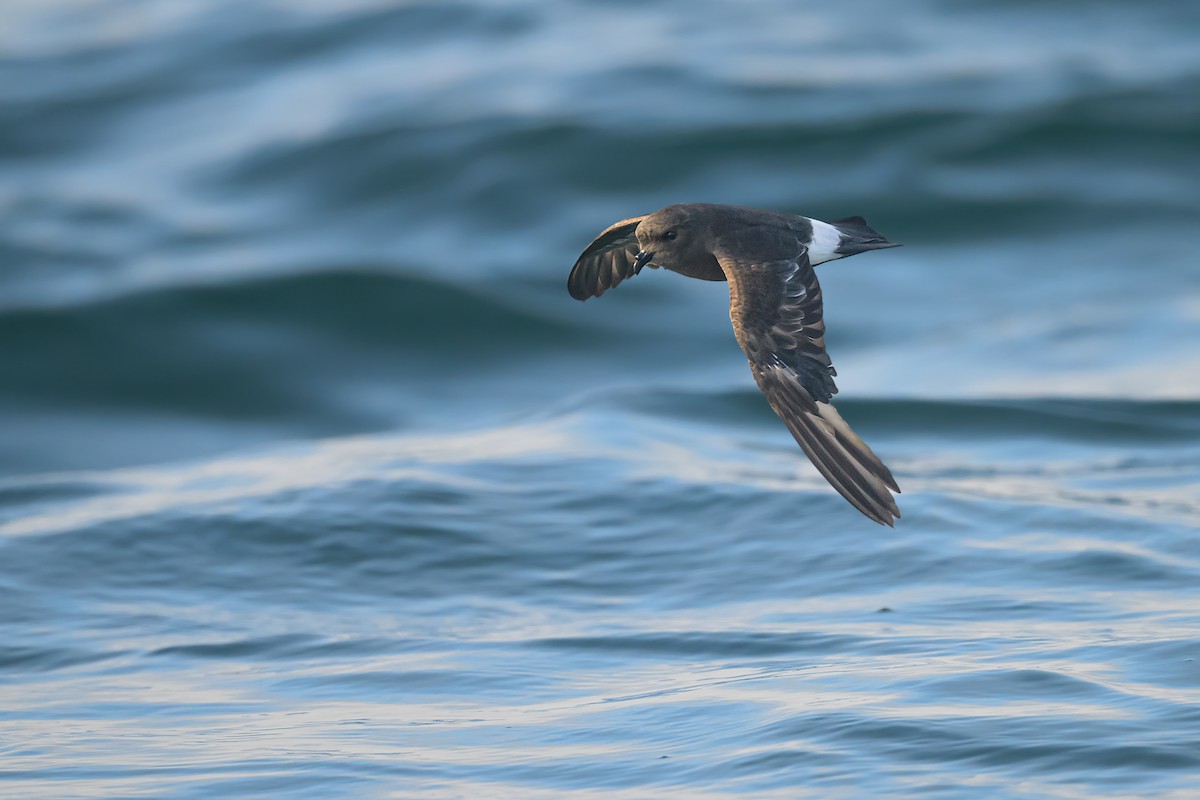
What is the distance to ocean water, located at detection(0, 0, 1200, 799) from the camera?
6.43m

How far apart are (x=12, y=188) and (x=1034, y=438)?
11.1m

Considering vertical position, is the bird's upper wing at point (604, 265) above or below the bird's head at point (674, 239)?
above

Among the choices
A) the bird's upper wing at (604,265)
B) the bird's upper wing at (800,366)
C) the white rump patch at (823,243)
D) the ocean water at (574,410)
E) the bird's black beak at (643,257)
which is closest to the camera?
the bird's upper wing at (800,366)

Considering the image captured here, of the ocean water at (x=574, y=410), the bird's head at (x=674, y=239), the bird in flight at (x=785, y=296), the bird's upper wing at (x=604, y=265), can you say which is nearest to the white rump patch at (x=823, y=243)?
the bird in flight at (x=785, y=296)

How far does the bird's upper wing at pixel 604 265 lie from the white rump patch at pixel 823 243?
0.85 meters

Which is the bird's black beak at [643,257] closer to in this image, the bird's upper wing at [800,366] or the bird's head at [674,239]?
the bird's head at [674,239]

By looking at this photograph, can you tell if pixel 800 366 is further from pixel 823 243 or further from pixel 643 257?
pixel 643 257

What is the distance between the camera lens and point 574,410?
39.8ft

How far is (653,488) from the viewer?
10242 millimetres

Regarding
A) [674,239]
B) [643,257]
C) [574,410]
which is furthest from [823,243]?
[574,410]

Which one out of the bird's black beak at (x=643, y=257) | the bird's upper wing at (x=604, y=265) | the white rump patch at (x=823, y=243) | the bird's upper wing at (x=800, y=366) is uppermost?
the bird's upper wing at (x=604, y=265)

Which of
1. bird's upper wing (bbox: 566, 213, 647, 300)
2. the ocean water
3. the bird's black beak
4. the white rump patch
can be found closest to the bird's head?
the bird's black beak

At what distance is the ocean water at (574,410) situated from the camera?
6434 mm

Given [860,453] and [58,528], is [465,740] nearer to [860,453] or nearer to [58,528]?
[860,453]
